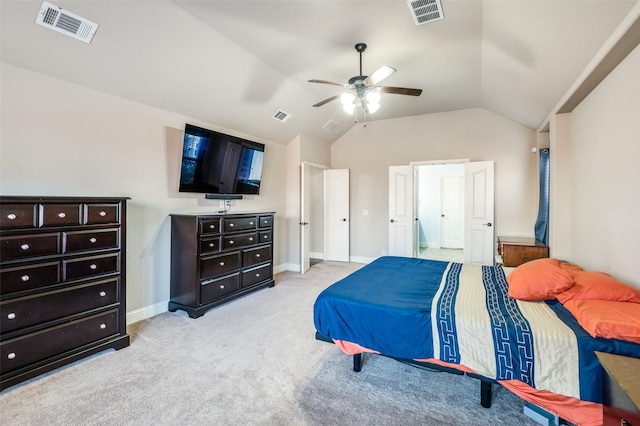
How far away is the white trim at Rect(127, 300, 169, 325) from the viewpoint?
336 cm

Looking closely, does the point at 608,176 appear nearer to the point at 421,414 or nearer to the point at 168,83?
the point at 421,414

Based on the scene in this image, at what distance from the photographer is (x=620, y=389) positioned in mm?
1199

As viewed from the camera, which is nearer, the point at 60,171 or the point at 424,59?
the point at 60,171

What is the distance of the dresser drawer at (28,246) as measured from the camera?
2119 mm

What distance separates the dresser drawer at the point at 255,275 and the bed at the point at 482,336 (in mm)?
2103

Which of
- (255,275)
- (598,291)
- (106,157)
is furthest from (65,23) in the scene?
(598,291)

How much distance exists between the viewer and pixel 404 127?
6.08m

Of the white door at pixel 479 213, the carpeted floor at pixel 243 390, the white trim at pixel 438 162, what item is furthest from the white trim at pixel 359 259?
the carpeted floor at pixel 243 390

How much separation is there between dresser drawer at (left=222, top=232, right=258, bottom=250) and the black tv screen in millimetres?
751

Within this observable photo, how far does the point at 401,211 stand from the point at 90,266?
5.01 m

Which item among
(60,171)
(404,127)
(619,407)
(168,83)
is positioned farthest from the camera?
(404,127)

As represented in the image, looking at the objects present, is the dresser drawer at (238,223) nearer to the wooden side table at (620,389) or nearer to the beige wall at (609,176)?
the wooden side table at (620,389)

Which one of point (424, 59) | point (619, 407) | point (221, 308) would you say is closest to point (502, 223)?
point (424, 59)

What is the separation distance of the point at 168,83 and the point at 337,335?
10.4ft
